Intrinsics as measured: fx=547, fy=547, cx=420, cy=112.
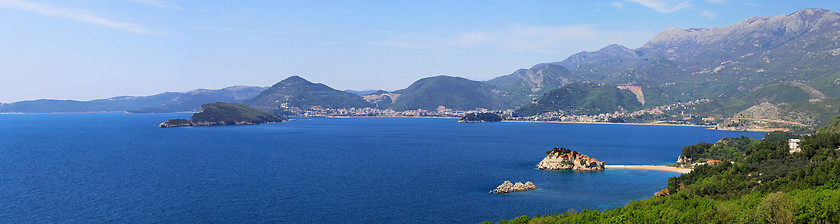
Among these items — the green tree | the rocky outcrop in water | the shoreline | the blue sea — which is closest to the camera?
the green tree

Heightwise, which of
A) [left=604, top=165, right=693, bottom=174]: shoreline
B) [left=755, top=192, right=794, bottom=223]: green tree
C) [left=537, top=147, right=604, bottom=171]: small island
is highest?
[left=755, top=192, right=794, bottom=223]: green tree

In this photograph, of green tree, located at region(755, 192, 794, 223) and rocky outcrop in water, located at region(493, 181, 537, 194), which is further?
rocky outcrop in water, located at region(493, 181, 537, 194)

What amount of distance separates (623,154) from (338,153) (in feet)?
250

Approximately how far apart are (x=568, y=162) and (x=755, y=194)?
53.7 meters

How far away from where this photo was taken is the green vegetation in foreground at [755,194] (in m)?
48.6

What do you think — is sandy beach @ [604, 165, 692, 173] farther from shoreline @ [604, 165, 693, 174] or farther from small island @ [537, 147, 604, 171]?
small island @ [537, 147, 604, 171]

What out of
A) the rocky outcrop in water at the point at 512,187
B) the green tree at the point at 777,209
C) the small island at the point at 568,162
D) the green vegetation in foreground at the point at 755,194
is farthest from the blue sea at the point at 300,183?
the green tree at the point at 777,209

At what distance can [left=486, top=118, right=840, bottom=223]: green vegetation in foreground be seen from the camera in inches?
1912

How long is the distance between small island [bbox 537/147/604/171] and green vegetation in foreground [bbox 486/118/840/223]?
27.7 metres

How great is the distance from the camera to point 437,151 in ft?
508

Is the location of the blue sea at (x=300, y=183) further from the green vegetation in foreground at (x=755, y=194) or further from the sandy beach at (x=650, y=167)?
the green vegetation in foreground at (x=755, y=194)

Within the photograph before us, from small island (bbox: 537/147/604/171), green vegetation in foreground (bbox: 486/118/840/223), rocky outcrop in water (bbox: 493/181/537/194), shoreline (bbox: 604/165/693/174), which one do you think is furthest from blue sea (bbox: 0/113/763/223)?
green vegetation in foreground (bbox: 486/118/840/223)

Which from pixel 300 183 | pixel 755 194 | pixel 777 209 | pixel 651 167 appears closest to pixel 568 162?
pixel 651 167

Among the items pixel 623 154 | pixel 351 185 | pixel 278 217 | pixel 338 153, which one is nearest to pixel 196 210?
pixel 278 217
